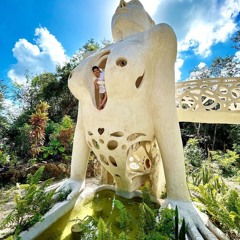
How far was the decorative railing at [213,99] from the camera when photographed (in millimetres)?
4672

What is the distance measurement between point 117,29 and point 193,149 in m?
9.29

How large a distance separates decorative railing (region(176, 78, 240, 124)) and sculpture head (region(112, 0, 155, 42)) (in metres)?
1.89

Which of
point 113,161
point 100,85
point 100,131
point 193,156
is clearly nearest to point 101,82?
point 100,85

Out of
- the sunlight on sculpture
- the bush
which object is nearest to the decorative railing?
the sunlight on sculpture

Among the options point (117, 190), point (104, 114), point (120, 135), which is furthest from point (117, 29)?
point (117, 190)

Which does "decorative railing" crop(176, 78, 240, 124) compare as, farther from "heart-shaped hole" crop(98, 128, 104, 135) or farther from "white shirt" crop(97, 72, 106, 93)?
Result: "heart-shaped hole" crop(98, 128, 104, 135)

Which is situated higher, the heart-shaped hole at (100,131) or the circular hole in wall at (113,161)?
the heart-shaped hole at (100,131)

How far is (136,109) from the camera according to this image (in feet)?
11.9

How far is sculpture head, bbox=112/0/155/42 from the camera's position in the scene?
183 inches

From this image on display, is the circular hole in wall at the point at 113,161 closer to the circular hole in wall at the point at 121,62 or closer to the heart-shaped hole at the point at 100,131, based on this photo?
the heart-shaped hole at the point at 100,131

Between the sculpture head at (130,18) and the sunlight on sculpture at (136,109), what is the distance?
0.84 meters

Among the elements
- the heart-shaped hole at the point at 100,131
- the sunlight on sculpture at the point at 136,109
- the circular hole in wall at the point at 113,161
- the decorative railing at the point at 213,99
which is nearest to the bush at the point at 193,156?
the decorative railing at the point at 213,99

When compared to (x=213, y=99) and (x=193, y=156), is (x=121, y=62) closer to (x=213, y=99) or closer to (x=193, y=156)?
(x=213, y=99)

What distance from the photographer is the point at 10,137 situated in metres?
12.0
